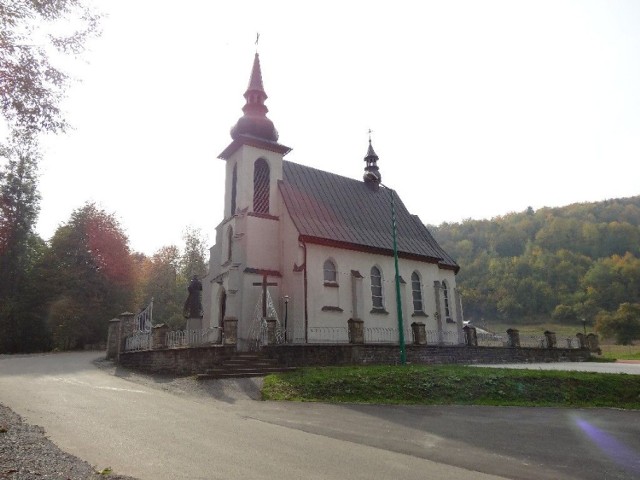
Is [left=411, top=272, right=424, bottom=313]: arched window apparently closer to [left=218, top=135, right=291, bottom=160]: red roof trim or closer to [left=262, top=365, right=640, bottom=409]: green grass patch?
[left=218, top=135, right=291, bottom=160]: red roof trim

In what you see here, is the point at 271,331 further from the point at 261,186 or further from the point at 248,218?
the point at 261,186

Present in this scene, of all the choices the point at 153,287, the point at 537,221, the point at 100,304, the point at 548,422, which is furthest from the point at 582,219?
the point at 548,422

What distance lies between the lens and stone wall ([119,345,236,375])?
52.3 feet

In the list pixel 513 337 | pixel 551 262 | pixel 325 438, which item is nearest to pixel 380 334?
pixel 513 337

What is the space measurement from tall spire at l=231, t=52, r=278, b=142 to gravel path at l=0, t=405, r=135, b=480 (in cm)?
1973

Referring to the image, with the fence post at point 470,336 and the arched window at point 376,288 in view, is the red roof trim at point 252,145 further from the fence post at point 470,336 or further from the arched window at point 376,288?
the fence post at point 470,336

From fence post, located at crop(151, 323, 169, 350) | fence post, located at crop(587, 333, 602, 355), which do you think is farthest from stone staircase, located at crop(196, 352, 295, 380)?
fence post, located at crop(587, 333, 602, 355)

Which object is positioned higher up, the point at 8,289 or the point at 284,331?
the point at 8,289

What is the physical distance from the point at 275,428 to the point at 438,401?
17.1 feet

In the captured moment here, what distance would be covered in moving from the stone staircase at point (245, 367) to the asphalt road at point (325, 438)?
2.65 meters

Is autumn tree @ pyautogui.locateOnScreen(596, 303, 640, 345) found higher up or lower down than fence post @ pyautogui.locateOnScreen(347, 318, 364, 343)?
higher up

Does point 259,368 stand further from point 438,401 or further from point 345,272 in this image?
point 345,272

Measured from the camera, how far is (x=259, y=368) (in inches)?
618

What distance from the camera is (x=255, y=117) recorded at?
25.2 m
